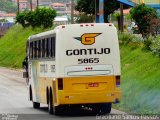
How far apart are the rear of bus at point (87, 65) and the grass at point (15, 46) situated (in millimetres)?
43304

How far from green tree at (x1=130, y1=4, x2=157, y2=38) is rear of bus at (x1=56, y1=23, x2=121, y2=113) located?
16.0 meters

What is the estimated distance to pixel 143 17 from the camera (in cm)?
3922

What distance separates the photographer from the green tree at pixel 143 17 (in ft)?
126

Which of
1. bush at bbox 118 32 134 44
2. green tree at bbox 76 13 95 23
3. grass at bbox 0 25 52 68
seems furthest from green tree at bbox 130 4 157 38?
grass at bbox 0 25 52 68

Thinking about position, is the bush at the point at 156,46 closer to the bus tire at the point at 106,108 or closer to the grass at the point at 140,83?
the grass at the point at 140,83

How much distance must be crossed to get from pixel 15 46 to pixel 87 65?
2118 inches

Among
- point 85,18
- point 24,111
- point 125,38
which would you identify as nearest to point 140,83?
point 24,111

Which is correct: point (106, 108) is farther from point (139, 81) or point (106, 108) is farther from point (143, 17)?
point (143, 17)

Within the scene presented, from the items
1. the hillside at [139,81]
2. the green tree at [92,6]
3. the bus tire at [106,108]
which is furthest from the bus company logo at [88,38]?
the green tree at [92,6]

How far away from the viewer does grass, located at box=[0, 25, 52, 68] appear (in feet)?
227

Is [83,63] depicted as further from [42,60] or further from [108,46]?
[42,60]

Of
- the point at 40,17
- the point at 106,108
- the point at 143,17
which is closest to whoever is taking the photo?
the point at 106,108

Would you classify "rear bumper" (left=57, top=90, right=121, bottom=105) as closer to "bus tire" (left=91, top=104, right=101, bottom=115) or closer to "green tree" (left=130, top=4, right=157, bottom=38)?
"bus tire" (left=91, top=104, right=101, bottom=115)

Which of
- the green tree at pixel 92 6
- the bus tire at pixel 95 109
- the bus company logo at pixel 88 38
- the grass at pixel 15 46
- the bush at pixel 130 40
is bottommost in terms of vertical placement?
the grass at pixel 15 46
